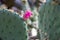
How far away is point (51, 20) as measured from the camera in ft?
4.49

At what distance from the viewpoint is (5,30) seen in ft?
4.75

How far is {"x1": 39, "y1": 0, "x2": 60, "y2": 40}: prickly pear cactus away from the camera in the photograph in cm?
133

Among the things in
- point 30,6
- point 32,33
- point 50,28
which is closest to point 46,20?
point 50,28

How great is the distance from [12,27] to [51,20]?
27 cm

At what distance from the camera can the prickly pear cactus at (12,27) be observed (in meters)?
1.44

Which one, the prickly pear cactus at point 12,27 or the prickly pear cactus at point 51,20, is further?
the prickly pear cactus at point 12,27

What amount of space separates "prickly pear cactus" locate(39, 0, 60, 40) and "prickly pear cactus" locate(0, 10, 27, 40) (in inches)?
5.8

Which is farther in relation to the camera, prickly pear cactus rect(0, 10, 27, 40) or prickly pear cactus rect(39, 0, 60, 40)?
prickly pear cactus rect(0, 10, 27, 40)

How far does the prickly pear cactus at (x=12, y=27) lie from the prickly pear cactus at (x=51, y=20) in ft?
0.49

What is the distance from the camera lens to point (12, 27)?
1.44m

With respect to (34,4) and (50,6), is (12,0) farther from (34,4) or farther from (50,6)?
(50,6)

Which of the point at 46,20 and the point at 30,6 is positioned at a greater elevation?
the point at 46,20

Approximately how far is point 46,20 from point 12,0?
5.81 feet

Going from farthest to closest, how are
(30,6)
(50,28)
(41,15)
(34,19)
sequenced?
1. (30,6)
2. (34,19)
3. (41,15)
4. (50,28)
